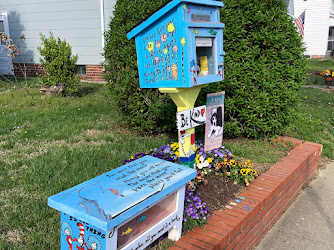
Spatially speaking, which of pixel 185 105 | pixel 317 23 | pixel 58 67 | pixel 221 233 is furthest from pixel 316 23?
pixel 221 233

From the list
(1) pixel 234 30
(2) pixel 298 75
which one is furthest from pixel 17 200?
(2) pixel 298 75

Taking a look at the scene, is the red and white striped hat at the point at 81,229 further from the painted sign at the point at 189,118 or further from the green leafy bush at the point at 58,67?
the green leafy bush at the point at 58,67

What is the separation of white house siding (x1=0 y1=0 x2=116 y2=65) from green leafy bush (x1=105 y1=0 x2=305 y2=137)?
255 inches

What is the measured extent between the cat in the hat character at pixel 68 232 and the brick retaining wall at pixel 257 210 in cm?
75

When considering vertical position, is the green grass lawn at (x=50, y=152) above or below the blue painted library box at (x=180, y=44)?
below

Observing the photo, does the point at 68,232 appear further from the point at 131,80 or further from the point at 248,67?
the point at 248,67

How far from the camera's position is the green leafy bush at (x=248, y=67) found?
4.47m

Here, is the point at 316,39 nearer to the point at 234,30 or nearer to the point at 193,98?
the point at 234,30

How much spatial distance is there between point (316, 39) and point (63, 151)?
26199mm

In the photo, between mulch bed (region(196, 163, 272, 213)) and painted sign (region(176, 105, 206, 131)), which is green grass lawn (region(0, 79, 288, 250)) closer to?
mulch bed (region(196, 163, 272, 213))

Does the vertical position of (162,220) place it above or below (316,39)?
below

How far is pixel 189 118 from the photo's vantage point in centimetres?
290

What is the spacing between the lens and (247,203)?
311 centimetres

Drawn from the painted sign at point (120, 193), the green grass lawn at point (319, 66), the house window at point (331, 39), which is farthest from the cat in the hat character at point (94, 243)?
the house window at point (331, 39)
